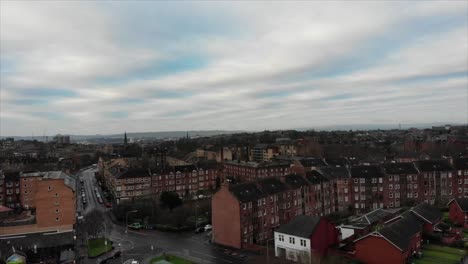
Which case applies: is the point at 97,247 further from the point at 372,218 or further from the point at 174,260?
the point at 372,218

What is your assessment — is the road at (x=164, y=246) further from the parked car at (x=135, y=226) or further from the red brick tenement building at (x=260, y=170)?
the red brick tenement building at (x=260, y=170)

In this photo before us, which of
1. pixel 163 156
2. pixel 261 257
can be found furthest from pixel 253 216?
pixel 163 156

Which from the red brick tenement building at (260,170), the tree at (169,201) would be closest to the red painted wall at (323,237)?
the tree at (169,201)

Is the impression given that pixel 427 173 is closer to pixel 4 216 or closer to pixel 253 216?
pixel 253 216

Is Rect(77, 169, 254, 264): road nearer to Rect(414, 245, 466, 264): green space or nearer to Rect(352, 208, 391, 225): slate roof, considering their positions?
Rect(352, 208, 391, 225): slate roof

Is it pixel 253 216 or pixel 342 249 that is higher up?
pixel 253 216

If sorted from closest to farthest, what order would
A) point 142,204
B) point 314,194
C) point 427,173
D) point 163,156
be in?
→ point 314,194
point 142,204
point 427,173
point 163,156
